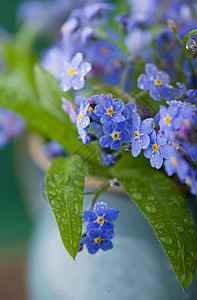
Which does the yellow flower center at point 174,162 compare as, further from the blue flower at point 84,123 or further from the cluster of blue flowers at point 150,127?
the blue flower at point 84,123

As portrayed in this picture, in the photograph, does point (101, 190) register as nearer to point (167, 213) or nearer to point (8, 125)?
point (167, 213)

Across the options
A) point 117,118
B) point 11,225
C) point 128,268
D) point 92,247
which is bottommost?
point 11,225

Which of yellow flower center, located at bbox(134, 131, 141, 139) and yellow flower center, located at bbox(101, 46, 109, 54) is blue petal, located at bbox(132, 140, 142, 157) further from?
yellow flower center, located at bbox(101, 46, 109, 54)

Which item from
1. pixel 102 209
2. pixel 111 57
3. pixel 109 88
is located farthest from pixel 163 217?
pixel 111 57

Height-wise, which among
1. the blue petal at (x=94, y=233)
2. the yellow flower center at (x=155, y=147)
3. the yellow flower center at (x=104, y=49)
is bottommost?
the blue petal at (x=94, y=233)

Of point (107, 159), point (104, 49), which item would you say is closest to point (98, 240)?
point (107, 159)

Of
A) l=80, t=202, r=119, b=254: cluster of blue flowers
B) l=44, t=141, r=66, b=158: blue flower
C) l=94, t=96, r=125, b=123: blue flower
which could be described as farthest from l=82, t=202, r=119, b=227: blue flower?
l=44, t=141, r=66, b=158: blue flower

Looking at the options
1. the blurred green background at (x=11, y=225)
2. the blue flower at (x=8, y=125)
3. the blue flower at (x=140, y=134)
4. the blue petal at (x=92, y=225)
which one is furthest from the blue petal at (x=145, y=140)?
the blurred green background at (x=11, y=225)
